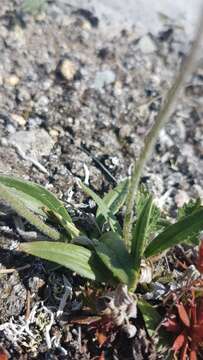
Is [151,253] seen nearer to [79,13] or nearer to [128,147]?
[128,147]

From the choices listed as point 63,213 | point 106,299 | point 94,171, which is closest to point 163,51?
point 94,171

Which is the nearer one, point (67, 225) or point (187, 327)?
point (187, 327)

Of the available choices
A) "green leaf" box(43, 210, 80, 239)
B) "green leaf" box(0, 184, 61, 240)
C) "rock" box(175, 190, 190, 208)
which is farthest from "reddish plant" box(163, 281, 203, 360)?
"rock" box(175, 190, 190, 208)

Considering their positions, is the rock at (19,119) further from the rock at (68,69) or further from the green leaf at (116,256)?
the green leaf at (116,256)

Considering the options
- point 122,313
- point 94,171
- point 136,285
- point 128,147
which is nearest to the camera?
point 122,313

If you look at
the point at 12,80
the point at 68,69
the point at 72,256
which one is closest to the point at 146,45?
the point at 68,69

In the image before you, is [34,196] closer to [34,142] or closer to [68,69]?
[34,142]
